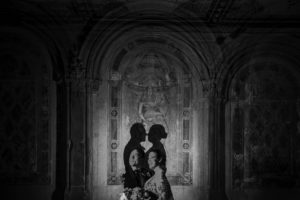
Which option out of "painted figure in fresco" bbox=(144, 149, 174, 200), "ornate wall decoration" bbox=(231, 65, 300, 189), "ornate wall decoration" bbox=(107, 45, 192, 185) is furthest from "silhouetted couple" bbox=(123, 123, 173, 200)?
"ornate wall decoration" bbox=(231, 65, 300, 189)

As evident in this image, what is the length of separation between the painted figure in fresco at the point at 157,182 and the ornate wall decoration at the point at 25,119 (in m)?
1.94

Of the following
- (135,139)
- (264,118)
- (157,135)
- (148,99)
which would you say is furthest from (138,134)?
(264,118)

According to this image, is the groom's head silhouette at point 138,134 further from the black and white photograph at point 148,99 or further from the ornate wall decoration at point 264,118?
the ornate wall decoration at point 264,118

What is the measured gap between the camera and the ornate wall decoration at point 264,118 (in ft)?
22.0

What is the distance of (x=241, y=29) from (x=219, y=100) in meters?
1.38

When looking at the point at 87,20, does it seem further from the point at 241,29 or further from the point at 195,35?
the point at 241,29

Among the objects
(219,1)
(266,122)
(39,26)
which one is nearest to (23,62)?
(39,26)

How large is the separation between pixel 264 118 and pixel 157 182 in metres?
2.42

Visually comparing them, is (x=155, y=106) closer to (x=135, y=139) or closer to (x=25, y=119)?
(x=135, y=139)

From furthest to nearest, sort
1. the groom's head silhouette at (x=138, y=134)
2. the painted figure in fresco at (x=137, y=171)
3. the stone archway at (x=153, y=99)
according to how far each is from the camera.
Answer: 1. the groom's head silhouette at (x=138, y=134)
2. the stone archway at (x=153, y=99)
3. the painted figure in fresco at (x=137, y=171)

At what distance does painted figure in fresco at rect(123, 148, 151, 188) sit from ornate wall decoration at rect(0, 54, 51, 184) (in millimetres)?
1509

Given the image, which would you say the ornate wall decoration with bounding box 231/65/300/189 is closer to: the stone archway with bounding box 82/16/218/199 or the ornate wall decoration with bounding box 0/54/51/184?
the stone archway with bounding box 82/16/218/199

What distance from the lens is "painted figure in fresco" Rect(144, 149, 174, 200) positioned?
19.0 ft

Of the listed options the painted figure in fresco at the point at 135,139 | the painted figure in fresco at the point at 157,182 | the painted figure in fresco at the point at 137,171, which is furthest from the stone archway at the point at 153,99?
the painted figure in fresco at the point at 157,182
